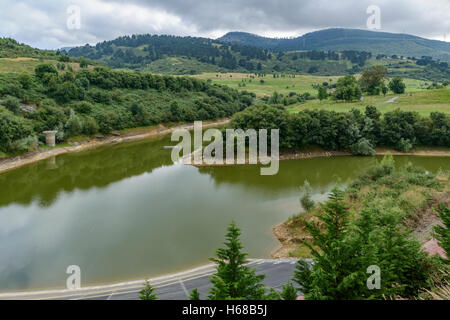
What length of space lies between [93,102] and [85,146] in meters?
11.9

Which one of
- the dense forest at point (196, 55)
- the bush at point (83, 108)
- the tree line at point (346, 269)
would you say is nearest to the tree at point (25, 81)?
the bush at point (83, 108)

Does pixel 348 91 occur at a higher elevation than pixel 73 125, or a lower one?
higher

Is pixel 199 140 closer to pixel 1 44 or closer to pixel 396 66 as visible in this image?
pixel 1 44

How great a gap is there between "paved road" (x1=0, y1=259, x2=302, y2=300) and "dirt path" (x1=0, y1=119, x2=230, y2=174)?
23.8 metres

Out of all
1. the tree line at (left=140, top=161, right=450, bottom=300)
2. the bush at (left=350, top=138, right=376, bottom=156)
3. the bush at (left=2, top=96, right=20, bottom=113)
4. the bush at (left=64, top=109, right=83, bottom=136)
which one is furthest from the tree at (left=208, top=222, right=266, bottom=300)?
the bush at (left=2, top=96, right=20, bottom=113)

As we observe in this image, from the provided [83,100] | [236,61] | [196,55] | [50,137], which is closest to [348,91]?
[83,100]

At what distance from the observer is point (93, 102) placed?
50.9m

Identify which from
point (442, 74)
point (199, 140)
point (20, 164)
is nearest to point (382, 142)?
point (199, 140)

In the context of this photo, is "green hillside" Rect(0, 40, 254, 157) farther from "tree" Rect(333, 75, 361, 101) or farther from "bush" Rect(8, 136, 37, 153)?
"tree" Rect(333, 75, 361, 101)

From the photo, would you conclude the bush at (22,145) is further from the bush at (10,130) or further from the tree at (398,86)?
the tree at (398,86)

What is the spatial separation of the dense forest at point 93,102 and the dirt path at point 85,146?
1269mm

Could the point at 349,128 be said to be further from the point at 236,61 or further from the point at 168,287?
the point at 236,61

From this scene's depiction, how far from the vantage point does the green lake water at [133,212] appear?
50.1ft

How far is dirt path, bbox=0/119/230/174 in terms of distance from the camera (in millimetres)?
31922
